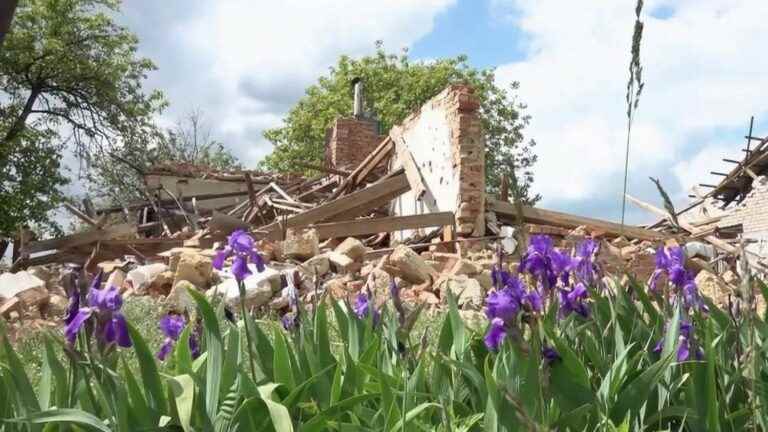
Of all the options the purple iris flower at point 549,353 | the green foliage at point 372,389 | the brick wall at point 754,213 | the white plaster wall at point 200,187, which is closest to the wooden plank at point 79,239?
the white plaster wall at point 200,187

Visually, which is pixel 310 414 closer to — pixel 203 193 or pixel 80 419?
pixel 80 419

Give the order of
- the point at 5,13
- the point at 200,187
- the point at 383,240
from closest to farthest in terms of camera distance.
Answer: the point at 5,13 < the point at 383,240 < the point at 200,187

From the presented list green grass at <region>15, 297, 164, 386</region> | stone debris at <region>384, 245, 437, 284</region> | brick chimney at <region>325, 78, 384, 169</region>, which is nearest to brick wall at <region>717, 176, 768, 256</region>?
brick chimney at <region>325, 78, 384, 169</region>

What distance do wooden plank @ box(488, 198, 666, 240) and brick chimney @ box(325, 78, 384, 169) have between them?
789 centimetres

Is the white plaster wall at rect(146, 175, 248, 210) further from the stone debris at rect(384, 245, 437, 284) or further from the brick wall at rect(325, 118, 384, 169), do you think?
the stone debris at rect(384, 245, 437, 284)

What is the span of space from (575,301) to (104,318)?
1511 millimetres

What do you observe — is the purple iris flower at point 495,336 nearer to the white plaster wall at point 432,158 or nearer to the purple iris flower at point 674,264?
the purple iris flower at point 674,264

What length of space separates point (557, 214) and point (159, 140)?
14216 millimetres

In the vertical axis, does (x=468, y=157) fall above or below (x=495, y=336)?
above

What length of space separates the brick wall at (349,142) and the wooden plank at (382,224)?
7971mm

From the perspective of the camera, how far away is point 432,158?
1252 cm

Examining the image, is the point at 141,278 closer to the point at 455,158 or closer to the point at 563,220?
the point at 455,158

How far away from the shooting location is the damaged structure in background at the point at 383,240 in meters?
8.82

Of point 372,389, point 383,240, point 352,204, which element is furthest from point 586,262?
point 383,240
